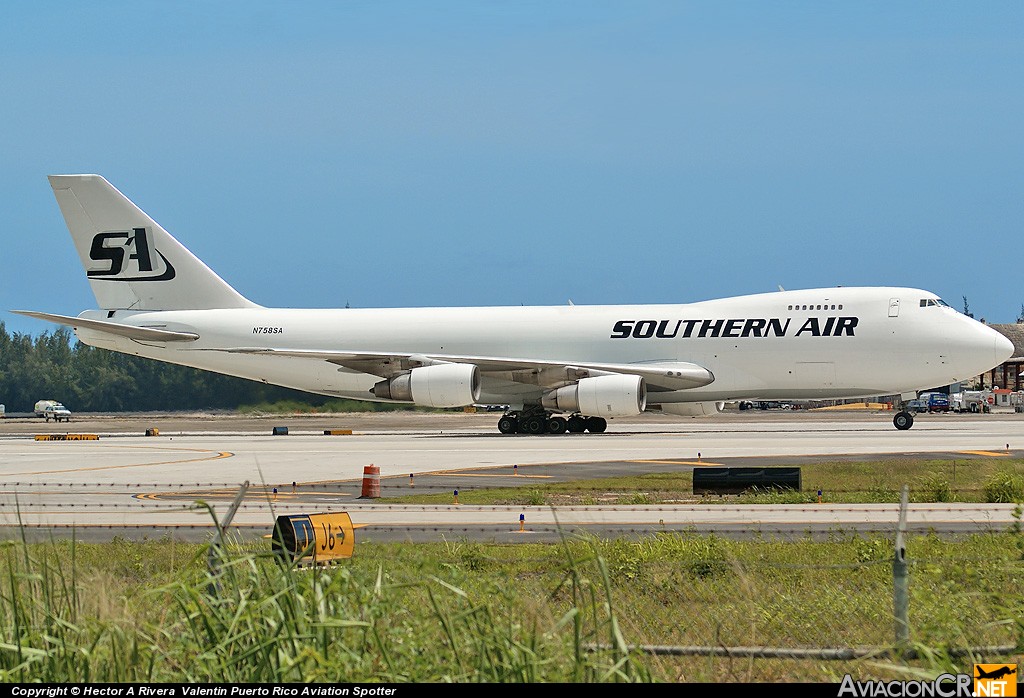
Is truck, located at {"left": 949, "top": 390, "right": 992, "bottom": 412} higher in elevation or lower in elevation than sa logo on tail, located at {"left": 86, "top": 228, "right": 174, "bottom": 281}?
lower

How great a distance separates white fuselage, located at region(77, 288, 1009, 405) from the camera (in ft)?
129

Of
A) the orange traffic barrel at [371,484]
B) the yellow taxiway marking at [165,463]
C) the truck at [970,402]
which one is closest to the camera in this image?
the orange traffic barrel at [371,484]

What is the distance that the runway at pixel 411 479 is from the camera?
15273 mm

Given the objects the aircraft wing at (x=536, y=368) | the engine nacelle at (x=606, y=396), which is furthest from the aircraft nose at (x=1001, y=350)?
the engine nacelle at (x=606, y=396)

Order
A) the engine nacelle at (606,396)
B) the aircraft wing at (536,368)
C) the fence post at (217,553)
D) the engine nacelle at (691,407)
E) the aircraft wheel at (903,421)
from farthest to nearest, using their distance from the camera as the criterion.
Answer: the engine nacelle at (691,407) → the aircraft wheel at (903,421) → the aircraft wing at (536,368) → the engine nacelle at (606,396) → the fence post at (217,553)

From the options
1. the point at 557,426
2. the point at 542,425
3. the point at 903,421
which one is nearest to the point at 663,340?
the point at 557,426

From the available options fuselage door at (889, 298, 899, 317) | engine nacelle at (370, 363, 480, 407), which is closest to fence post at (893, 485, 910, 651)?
engine nacelle at (370, 363, 480, 407)

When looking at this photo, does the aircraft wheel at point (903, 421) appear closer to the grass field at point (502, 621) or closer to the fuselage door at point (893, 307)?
the fuselage door at point (893, 307)

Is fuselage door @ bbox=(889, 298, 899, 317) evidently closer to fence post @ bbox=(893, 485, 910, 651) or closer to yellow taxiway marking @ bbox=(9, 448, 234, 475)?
yellow taxiway marking @ bbox=(9, 448, 234, 475)

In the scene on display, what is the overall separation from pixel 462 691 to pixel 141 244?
43708 mm

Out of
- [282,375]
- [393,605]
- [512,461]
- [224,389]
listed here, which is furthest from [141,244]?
[393,605]

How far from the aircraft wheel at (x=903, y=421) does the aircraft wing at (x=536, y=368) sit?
6.95m

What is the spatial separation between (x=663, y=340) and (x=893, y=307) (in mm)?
7782

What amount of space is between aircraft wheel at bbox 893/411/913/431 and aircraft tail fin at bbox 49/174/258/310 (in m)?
26.4
